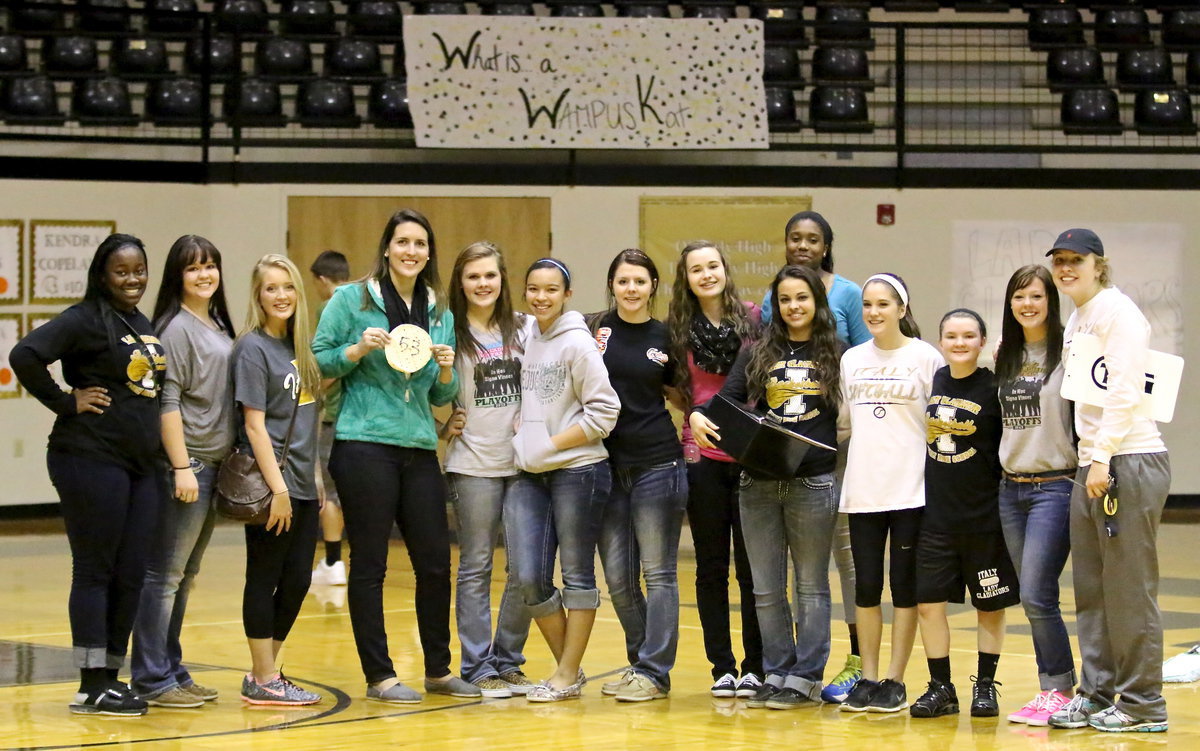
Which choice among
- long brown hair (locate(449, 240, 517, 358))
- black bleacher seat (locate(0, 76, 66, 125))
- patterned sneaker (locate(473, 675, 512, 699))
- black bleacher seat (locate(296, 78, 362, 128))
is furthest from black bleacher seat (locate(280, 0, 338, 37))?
patterned sneaker (locate(473, 675, 512, 699))

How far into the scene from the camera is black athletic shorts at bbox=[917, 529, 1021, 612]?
569 centimetres

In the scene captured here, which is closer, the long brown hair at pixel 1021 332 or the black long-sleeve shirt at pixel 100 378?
the black long-sleeve shirt at pixel 100 378

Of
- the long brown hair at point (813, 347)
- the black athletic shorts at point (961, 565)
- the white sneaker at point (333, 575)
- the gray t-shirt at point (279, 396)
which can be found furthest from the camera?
the white sneaker at point (333, 575)

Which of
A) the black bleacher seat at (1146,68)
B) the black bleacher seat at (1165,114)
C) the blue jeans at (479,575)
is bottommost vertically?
the blue jeans at (479,575)

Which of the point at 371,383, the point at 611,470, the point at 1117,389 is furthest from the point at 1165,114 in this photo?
the point at 371,383

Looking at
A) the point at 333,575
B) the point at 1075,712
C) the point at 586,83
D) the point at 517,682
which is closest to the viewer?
the point at 1075,712

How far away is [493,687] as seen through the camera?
6062mm

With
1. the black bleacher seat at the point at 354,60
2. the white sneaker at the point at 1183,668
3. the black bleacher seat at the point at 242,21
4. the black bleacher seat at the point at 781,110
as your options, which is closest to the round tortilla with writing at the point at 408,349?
the white sneaker at the point at 1183,668

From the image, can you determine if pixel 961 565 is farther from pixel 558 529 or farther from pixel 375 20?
pixel 375 20

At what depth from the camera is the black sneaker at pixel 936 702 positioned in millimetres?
5660

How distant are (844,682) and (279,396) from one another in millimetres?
2363

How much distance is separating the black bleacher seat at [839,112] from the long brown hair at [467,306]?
8060 millimetres

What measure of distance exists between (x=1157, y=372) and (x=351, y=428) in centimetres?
287

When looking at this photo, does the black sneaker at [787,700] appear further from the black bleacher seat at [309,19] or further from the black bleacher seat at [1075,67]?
the black bleacher seat at [309,19]
